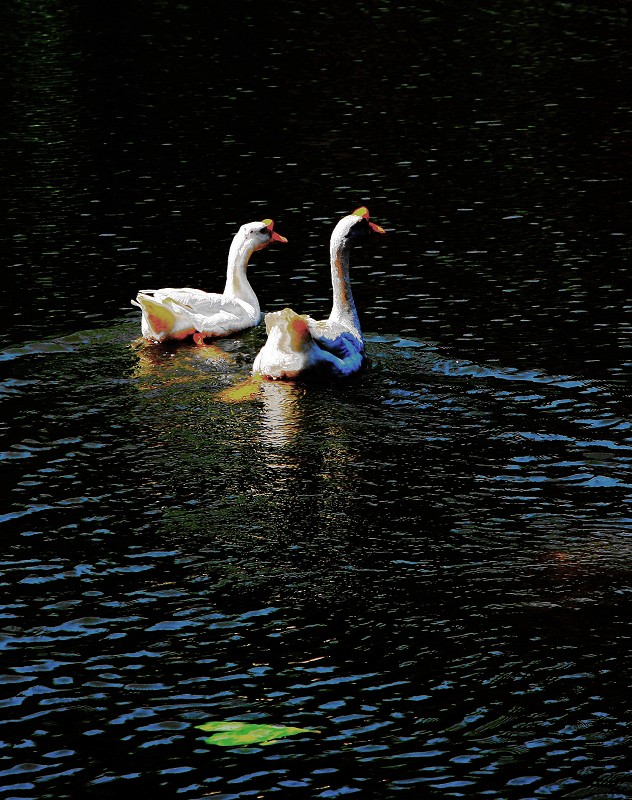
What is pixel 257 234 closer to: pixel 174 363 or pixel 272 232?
pixel 272 232

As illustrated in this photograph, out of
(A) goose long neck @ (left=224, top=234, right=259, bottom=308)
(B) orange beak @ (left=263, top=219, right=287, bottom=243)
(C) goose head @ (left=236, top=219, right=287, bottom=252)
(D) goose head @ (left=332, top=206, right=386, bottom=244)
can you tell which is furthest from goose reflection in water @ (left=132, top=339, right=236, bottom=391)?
(B) orange beak @ (left=263, top=219, right=287, bottom=243)

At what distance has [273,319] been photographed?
16.8 meters

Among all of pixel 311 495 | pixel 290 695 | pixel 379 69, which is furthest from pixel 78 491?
pixel 379 69

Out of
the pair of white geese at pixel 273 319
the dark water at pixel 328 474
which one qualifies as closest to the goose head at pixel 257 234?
the pair of white geese at pixel 273 319

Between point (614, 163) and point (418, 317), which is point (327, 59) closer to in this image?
point (614, 163)

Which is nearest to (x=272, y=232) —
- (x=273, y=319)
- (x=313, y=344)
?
(x=273, y=319)

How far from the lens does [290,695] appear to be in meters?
9.59

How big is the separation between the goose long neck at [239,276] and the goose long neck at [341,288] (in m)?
1.84

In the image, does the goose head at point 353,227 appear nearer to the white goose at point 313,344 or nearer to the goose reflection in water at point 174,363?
the white goose at point 313,344

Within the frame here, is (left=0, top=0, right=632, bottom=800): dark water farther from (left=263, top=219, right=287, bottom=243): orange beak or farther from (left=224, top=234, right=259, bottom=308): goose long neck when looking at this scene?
(left=263, top=219, right=287, bottom=243): orange beak

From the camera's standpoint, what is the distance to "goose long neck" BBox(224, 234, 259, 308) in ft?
65.2

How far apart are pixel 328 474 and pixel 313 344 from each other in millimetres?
3356

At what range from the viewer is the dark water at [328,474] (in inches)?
362

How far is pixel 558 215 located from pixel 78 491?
42.9ft
